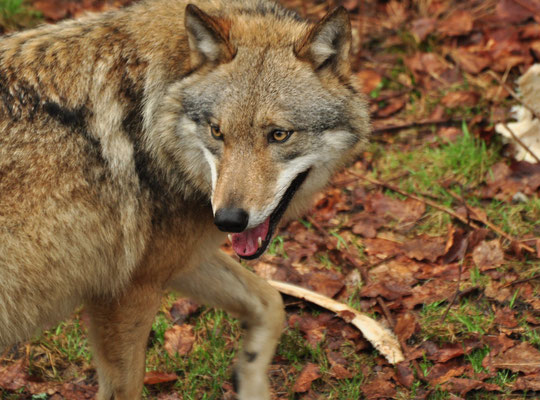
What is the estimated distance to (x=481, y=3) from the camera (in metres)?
7.37

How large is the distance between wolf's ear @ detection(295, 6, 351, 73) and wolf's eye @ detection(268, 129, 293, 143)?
408 mm

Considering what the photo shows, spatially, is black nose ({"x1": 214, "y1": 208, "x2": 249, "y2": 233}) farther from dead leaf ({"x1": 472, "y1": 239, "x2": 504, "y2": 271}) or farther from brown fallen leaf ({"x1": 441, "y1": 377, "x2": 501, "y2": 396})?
dead leaf ({"x1": 472, "y1": 239, "x2": 504, "y2": 271})

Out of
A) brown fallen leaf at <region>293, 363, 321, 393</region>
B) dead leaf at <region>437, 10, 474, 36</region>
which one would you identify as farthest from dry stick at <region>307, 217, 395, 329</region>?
dead leaf at <region>437, 10, 474, 36</region>

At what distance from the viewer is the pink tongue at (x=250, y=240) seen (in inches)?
139

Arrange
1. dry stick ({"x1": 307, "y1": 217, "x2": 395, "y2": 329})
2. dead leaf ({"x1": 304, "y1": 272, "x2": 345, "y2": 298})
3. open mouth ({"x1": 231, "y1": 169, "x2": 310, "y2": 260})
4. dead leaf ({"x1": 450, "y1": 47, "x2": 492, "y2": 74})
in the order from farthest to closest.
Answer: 1. dead leaf ({"x1": 450, "y1": 47, "x2": 492, "y2": 74})
2. dead leaf ({"x1": 304, "y1": 272, "x2": 345, "y2": 298})
3. dry stick ({"x1": 307, "y1": 217, "x2": 395, "y2": 329})
4. open mouth ({"x1": 231, "y1": 169, "x2": 310, "y2": 260})

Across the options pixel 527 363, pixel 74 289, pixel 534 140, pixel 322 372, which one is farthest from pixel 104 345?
pixel 534 140

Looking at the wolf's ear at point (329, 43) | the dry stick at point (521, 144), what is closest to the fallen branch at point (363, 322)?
the wolf's ear at point (329, 43)

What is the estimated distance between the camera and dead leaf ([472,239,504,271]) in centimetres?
496

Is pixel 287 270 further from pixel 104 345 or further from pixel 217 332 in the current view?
pixel 104 345

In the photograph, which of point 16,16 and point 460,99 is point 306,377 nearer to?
point 460,99

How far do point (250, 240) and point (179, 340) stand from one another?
1.56 m

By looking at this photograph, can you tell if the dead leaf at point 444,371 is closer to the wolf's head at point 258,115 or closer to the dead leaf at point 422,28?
the wolf's head at point 258,115

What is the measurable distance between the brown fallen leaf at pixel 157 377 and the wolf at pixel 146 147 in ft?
2.09

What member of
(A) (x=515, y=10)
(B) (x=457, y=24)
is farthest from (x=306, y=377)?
(A) (x=515, y=10)
